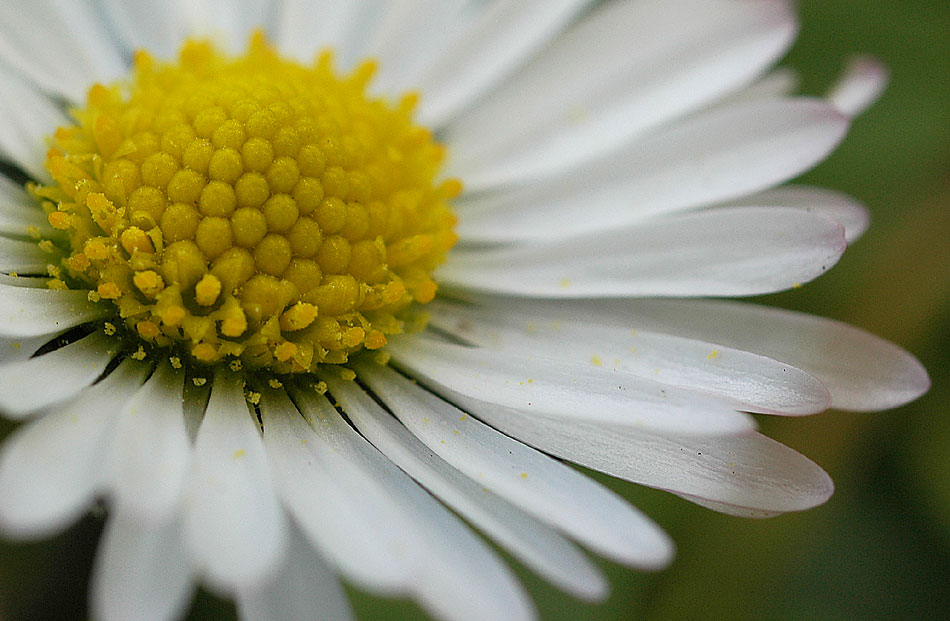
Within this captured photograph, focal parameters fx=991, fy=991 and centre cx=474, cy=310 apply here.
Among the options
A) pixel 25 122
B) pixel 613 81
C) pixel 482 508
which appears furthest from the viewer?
pixel 613 81

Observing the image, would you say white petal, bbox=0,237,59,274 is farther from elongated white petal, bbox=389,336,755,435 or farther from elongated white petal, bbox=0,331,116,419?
elongated white petal, bbox=389,336,755,435

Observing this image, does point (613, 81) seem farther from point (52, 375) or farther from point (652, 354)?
point (52, 375)

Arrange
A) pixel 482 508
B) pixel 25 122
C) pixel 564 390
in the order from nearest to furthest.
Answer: pixel 482 508
pixel 564 390
pixel 25 122

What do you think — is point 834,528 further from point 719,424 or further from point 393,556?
point 393,556

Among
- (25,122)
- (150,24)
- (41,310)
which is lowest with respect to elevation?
(41,310)

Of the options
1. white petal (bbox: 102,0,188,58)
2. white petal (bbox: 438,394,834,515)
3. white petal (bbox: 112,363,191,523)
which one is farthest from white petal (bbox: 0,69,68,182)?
white petal (bbox: 438,394,834,515)

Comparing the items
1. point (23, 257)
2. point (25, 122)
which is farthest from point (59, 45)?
point (23, 257)
